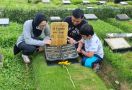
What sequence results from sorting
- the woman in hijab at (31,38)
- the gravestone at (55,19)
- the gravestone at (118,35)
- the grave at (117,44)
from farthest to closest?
the gravestone at (55,19)
the gravestone at (118,35)
the grave at (117,44)
the woman in hijab at (31,38)

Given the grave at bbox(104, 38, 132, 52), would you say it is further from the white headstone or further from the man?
the man

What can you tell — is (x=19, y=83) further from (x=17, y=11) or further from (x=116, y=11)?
(x=116, y=11)

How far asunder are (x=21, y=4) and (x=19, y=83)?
5.66 meters

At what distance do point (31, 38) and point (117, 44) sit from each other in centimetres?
218

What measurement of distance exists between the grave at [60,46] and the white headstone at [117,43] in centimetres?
114

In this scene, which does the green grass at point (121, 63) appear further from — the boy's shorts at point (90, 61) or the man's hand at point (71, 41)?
the man's hand at point (71, 41)

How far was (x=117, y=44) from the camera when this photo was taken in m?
7.58

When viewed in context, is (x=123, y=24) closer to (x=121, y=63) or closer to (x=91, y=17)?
(x=91, y=17)

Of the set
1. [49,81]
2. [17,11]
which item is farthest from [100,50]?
[17,11]

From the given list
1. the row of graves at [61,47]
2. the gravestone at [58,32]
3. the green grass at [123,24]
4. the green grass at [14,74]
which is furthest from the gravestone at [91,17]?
the green grass at [14,74]

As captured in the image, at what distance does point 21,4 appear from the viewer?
11.2 metres

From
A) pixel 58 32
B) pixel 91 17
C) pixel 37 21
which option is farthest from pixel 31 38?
pixel 91 17

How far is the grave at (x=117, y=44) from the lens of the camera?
7.39m

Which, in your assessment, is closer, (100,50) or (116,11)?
(100,50)
